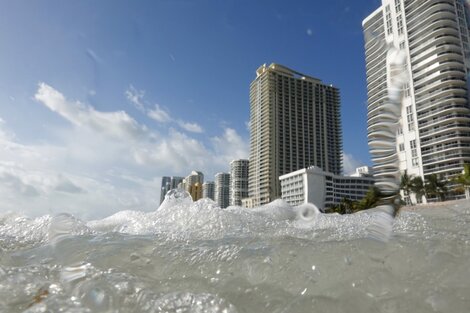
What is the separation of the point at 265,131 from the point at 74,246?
359ft

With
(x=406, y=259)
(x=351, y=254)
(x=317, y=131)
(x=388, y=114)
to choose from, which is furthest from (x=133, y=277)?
(x=317, y=131)

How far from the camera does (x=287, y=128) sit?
113m

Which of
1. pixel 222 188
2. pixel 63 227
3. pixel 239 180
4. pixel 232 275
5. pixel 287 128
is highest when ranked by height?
pixel 287 128

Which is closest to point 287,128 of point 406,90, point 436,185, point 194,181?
point 194,181

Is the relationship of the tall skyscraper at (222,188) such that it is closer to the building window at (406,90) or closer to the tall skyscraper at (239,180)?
the tall skyscraper at (239,180)

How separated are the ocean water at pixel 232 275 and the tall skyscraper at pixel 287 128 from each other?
332ft

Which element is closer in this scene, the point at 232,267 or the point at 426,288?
the point at 426,288

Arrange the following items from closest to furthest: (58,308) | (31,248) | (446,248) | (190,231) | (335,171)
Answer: (58,308)
(446,248)
(31,248)
(190,231)
(335,171)

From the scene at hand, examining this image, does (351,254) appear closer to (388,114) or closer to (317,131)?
(388,114)

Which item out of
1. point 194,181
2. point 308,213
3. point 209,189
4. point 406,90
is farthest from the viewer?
point 209,189

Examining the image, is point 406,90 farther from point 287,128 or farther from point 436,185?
point 287,128

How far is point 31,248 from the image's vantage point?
317cm

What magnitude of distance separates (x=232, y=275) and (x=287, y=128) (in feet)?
371

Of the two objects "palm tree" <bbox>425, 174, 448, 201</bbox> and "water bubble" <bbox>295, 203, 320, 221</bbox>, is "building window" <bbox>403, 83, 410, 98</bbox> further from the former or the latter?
"palm tree" <bbox>425, 174, 448, 201</bbox>
